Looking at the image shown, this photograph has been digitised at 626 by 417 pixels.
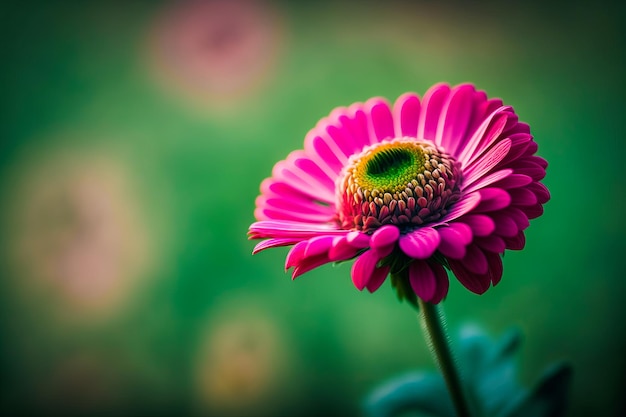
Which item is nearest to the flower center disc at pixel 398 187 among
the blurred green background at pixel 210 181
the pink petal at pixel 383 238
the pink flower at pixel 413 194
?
the pink flower at pixel 413 194

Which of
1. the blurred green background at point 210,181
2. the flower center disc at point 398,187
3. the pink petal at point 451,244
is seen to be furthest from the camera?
the blurred green background at point 210,181

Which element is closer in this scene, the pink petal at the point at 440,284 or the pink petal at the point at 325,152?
the pink petal at the point at 440,284

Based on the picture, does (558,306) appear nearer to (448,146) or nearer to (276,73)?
(448,146)

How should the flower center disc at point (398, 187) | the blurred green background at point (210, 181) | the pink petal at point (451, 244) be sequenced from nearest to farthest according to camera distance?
the pink petal at point (451, 244) < the flower center disc at point (398, 187) < the blurred green background at point (210, 181)

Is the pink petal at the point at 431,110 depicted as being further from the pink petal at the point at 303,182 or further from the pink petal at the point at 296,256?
the pink petal at the point at 296,256

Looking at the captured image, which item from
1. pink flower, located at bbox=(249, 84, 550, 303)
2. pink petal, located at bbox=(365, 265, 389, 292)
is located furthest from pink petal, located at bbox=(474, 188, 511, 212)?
pink petal, located at bbox=(365, 265, 389, 292)

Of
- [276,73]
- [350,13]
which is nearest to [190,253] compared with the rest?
[276,73]

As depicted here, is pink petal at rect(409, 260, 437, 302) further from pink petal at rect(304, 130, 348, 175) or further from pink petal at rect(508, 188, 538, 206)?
pink petal at rect(304, 130, 348, 175)
